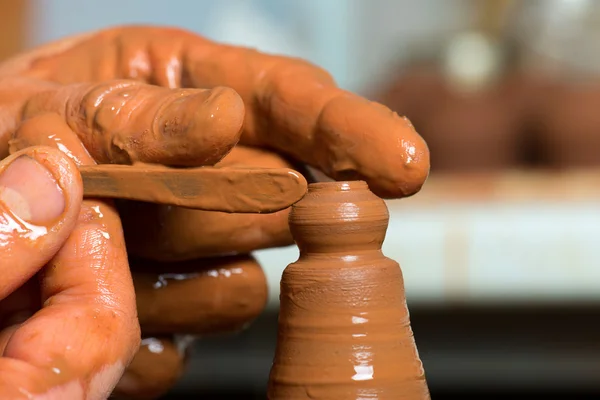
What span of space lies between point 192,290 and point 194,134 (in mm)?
289

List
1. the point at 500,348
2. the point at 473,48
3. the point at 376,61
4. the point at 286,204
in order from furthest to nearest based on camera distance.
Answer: the point at 376,61 → the point at 473,48 → the point at 500,348 → the point at 286,204

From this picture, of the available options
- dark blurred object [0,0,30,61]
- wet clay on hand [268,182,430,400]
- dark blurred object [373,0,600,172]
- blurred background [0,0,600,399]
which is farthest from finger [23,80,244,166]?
dark blurred object [0,0,30,61]

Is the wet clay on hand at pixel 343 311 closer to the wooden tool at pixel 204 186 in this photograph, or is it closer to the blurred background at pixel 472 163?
the wooden tool at pixel 204 186

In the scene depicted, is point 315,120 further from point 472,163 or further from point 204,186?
point 472,163

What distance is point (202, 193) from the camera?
2.39 ft

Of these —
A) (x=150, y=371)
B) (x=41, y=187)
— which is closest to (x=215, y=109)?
(x=41, y=187)

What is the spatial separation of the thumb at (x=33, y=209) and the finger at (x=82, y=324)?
26 mm

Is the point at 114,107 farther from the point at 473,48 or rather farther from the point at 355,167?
the point at 473,48

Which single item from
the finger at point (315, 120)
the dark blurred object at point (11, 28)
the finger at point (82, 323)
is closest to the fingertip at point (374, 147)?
the finger at point (315, 120)

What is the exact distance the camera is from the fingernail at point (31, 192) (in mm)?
687

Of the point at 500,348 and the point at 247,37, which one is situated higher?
the point at 247,37

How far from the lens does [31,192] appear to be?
0.69 meters

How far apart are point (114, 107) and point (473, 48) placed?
2.83m

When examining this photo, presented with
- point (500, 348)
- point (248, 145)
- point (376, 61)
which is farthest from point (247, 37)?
point (248, 145)
